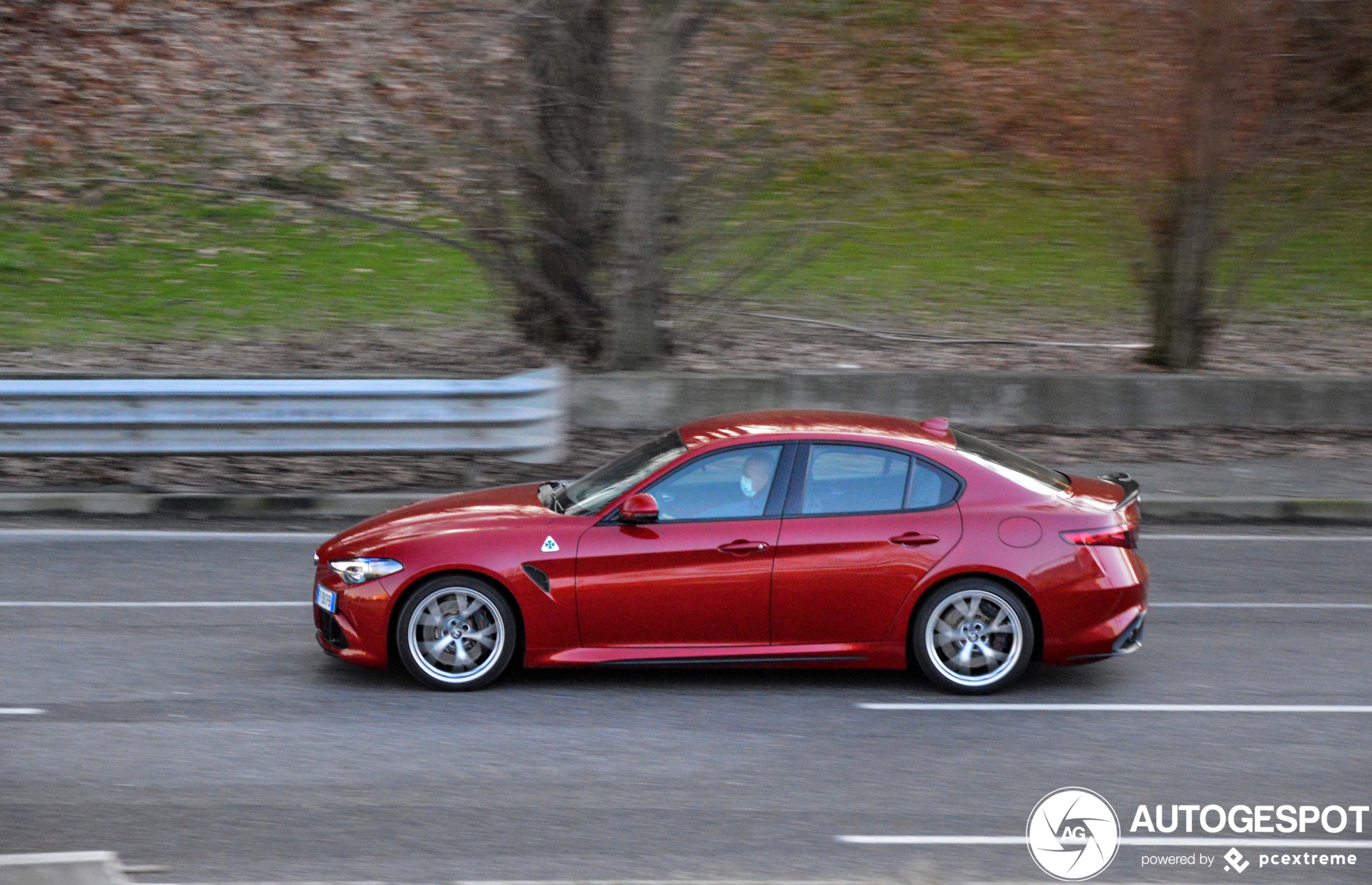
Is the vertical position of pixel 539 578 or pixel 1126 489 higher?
pixel 1126 489

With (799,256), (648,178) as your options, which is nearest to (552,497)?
(648,178)

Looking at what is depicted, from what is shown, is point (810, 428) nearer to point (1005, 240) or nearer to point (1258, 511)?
point (1258, 511)

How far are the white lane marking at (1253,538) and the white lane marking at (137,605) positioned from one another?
21.2ft

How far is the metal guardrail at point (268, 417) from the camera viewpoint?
37.1 feet

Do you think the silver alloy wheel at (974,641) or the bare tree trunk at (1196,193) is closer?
the silver alloy wheel at (974,641)

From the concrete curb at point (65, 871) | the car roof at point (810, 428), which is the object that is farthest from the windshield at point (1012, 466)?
the concrete curb at point (65, 871)

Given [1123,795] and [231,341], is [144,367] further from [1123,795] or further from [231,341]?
[1123,795]

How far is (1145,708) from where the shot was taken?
6988mm

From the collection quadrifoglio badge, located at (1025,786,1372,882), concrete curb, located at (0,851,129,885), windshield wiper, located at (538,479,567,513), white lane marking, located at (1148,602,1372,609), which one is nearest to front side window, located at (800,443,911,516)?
windshield wiper, located at (538,479,567,513)

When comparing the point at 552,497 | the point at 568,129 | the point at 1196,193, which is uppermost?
the point at 568,129

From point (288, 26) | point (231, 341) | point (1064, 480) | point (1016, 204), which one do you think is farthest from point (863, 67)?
point (1064, 480)

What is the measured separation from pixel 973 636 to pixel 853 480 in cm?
100

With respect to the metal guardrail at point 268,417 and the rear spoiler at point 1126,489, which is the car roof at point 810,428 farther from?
the metal guardrail at point 268,417

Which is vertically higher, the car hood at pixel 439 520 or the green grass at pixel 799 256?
the green grass at pixel 799 256
